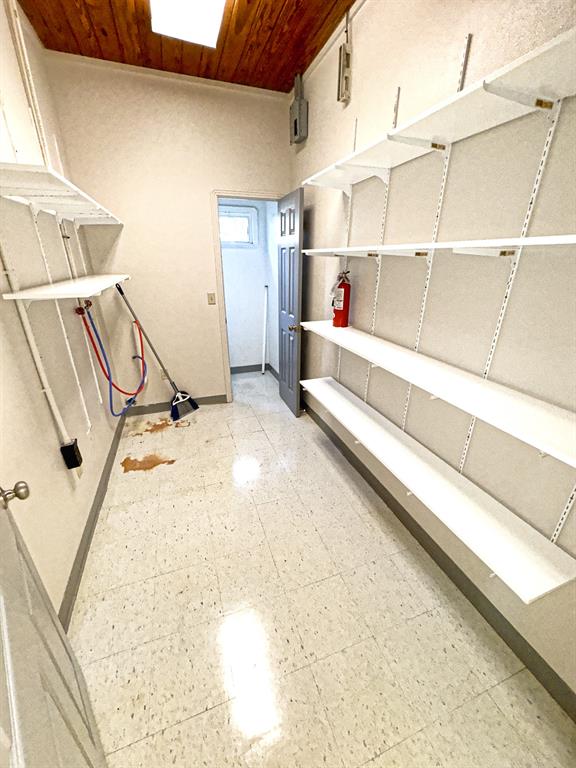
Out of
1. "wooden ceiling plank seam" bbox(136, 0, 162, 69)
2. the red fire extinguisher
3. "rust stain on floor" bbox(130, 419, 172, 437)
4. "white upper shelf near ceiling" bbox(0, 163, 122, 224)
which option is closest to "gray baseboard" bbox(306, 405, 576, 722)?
the red fire extinguisher

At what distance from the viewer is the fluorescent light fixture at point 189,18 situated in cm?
156

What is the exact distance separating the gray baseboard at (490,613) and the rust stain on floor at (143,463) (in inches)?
65.9

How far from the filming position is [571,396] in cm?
101

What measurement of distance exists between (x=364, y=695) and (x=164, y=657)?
2.68 feet

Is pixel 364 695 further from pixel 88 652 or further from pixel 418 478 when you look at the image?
pixel 88 652

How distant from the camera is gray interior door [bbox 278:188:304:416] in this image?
263cm

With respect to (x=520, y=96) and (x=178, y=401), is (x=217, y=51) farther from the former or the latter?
(x=178, y=401)

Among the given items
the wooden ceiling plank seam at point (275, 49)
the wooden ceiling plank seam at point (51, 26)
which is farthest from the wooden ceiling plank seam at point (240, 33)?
the wooden ceiling plank seam at point (51, 26)

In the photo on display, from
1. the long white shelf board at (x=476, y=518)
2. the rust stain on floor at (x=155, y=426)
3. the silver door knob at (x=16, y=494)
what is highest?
the silver door knob at (x=16, y=494)

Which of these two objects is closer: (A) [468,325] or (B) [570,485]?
(B) [570,485]

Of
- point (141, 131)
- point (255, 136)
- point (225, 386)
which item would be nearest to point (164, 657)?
point (225, 386)

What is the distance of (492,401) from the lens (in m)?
1.08

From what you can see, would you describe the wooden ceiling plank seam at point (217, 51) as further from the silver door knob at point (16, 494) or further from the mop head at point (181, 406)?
the mop head at point (181, 406)

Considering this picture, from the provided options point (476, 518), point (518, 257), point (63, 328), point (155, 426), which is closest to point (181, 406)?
point (155, 426)
